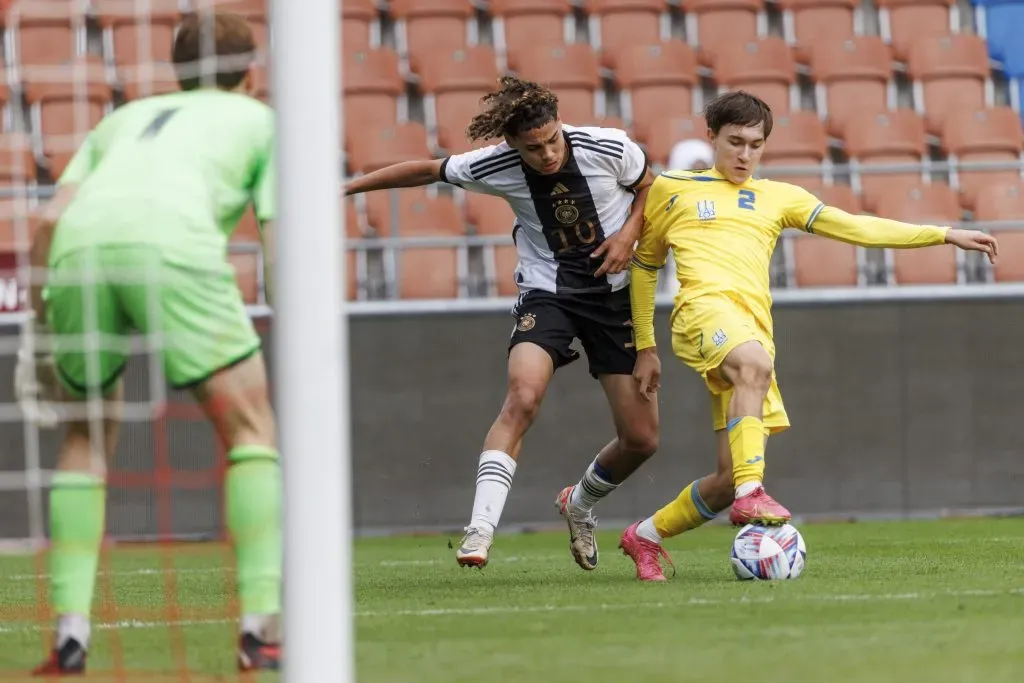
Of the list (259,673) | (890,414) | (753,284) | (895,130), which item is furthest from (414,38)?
(259,673)

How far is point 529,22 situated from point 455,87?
1.24 metres

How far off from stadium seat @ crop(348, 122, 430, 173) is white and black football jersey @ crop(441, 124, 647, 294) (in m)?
4.59

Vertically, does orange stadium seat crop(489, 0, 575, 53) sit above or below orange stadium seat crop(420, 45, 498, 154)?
above

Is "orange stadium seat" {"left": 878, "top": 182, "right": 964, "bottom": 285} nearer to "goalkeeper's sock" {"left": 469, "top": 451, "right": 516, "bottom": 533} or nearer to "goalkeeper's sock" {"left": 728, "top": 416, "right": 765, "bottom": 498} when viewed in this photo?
"goalkeeper's sock" {"left": 728, "top": 416, "right": 765, "bottom": 498}

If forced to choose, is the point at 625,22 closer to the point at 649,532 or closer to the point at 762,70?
the point at 762,70

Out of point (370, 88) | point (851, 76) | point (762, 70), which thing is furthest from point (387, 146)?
point (851, 76)

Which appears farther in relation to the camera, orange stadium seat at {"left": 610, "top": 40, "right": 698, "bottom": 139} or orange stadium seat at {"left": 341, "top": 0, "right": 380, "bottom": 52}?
orange stadium seat at {"left": 341, "top": 0, "right": 380, "bottom": 52}

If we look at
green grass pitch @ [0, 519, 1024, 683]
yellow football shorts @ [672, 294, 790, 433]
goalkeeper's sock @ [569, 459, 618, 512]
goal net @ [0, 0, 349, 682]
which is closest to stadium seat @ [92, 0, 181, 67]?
goal net @ [0, 0, 349, 682]

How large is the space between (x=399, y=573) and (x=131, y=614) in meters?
1.60

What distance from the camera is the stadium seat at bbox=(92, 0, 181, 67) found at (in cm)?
1176

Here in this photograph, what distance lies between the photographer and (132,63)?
463 inches

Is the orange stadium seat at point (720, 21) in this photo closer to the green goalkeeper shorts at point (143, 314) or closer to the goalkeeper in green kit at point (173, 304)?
the goalkeeper in green kit at point (173, 304)

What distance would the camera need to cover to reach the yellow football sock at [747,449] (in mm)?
5660

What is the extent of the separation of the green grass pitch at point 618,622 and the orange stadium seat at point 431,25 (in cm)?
614
